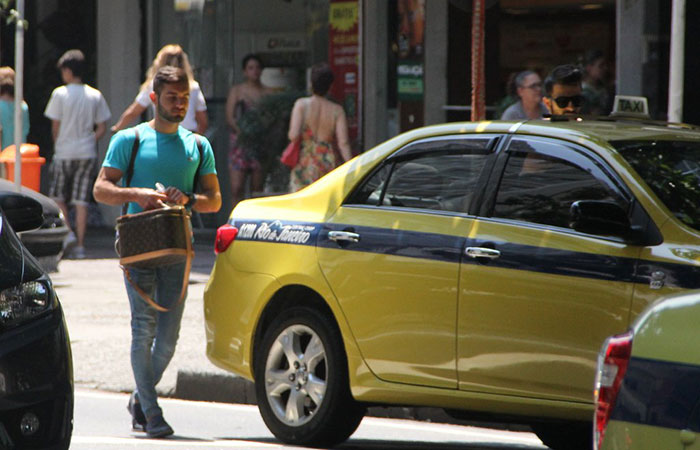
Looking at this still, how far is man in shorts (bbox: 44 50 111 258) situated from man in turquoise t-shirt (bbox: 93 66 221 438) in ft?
26.7

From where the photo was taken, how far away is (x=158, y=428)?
805 cm

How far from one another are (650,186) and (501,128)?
88 centimetres

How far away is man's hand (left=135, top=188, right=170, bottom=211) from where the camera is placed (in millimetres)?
7980

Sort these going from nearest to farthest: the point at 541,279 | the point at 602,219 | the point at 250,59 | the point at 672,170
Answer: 1. the point at 602,219
2. the point at 541,279
3. the point at 672,170
4. the point at 250,59

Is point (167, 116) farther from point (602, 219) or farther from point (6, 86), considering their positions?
point (6, 86)

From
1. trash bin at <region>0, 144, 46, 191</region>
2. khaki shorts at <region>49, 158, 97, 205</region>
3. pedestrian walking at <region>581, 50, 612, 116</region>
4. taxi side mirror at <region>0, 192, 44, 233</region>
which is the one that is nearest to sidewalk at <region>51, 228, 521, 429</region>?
khaki shorts at <region>49, 158, 97, 205</region>

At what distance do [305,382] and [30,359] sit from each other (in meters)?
2.24

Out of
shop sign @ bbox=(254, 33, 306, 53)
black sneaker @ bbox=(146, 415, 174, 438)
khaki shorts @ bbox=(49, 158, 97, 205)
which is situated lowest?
black sneaker @ bbox=(146, 415, 174, 438)

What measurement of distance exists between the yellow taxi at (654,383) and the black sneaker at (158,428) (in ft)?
14.4

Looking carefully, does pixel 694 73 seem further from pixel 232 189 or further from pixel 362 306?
pixel 362 306

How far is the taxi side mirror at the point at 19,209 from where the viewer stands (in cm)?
645

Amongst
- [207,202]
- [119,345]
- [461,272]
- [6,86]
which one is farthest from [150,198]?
[6,86]

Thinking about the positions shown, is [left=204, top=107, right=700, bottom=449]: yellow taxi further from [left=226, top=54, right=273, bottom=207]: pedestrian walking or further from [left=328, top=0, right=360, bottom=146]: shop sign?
[left=226, top=54, right=273, bottom=207]: pedestrian walking

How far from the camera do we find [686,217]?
6523 mm
